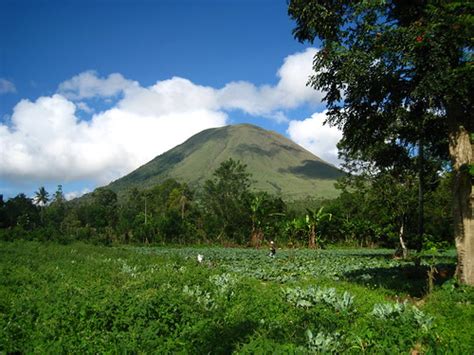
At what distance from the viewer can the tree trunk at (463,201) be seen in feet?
35.3

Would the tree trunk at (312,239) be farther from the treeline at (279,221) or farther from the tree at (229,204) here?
the tree at (229,204)

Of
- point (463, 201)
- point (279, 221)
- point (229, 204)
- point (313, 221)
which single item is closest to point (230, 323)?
point (463, 201)

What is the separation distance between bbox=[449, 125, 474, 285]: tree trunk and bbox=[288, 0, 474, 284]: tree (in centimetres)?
2

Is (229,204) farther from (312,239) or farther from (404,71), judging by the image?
(404,71)

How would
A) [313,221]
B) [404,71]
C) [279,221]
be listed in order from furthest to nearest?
1. [279,221]
2. [313,221]
3. [404,71]

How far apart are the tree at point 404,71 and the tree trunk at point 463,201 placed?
25 mm

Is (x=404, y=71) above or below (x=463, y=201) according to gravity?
above

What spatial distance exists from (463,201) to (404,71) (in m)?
4.13

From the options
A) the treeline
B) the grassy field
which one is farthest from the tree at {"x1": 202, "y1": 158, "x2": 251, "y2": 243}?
the grassy field

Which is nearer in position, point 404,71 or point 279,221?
point 404,71

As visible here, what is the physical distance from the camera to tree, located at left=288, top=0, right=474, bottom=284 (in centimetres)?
951

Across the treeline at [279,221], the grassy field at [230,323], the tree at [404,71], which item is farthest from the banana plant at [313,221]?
the grassy field at [230,323]

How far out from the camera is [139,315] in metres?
7.00

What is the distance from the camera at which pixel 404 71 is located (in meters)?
10.4
